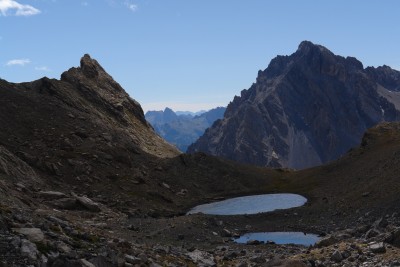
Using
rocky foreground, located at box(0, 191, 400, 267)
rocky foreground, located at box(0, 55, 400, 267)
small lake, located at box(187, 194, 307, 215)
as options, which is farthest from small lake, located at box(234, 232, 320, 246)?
small lake, located at box(187, 194, 307, 215)

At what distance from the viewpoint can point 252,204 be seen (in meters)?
101

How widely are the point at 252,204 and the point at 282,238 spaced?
115ft

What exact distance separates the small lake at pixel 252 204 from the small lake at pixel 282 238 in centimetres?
2072

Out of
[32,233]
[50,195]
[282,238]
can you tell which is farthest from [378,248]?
[50,195]

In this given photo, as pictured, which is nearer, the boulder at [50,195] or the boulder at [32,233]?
the boulder at [32,233]

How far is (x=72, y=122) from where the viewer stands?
112 metres

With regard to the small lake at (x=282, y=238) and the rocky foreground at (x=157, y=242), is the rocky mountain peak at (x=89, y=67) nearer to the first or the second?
the rocky foreground at (x=157, y=242)

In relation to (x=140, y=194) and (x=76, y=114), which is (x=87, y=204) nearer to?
(x=140, y=194)

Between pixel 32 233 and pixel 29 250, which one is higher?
pixel 32 233

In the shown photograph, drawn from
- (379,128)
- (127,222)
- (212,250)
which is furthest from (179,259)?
(379,128)

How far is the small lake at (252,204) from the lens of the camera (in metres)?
93.3

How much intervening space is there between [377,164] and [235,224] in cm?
3942

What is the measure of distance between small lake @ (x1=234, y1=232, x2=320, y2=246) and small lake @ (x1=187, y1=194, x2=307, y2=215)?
68.0 feet

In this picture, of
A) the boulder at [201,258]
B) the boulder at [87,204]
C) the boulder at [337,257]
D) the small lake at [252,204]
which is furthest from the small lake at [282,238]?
the boulder at [87,204]
